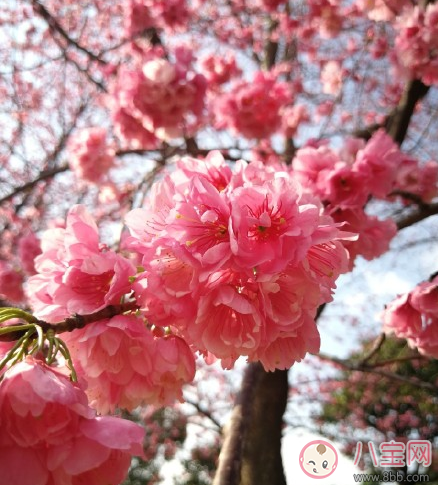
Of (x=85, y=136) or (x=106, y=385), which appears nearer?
(x=106, y=385)

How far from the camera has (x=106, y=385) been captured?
980 mm

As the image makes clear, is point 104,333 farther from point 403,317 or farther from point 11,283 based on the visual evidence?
point 11,283

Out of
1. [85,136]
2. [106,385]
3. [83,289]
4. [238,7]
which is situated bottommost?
[106,385]

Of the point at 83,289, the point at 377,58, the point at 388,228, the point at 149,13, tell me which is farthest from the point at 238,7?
the point at 83,289

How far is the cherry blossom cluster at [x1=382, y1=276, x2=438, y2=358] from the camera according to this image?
1855 millimetres

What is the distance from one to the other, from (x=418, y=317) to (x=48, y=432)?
1.70 m

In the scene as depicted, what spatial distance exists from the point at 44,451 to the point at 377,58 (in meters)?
6.30

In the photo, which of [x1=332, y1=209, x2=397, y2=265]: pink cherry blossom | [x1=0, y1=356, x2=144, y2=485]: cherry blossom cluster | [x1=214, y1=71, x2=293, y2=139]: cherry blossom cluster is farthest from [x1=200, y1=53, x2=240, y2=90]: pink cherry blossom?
[x1=0, y1=356, x2=144, y2=485]: cherry blossom cluster

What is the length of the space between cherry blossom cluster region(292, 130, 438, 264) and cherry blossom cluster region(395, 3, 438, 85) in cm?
193

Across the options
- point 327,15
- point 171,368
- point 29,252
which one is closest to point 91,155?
point 29,252

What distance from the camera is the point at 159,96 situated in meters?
2.77

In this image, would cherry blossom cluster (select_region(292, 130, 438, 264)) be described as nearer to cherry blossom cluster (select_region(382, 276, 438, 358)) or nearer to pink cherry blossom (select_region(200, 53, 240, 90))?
cherry blossom cluster (select_region(382, 276, 438, 358))

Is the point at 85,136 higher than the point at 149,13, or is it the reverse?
the point at 149,13

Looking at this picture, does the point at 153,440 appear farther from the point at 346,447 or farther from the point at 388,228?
the point at 388,228
